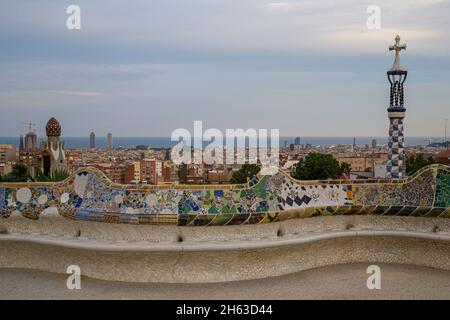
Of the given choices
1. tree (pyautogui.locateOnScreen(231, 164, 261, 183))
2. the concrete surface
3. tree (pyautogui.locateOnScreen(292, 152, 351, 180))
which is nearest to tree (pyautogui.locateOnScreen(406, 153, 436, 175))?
tree (pyautogui.locateOnScreen(292, 152, 351, 180))

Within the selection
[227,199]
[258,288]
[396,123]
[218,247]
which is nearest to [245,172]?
[396,123]

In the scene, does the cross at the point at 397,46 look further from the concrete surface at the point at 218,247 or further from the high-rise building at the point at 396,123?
the concrete surface at the point at 218,247

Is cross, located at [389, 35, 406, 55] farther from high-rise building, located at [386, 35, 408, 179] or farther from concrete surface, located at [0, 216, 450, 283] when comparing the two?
concrete surface, located at [0, 216, 450, 283]

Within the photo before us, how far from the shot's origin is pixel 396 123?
13.7 m

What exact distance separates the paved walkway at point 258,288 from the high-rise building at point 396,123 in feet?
12.3

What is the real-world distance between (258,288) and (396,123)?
6564mm

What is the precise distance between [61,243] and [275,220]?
4.25 metres

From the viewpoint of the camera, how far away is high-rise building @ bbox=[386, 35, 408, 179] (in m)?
13.6

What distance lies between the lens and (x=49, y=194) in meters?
11.4

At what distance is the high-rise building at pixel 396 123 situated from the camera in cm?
1361

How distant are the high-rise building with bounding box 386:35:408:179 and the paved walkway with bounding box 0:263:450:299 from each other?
3.74m

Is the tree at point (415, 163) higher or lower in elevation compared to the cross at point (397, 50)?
lower

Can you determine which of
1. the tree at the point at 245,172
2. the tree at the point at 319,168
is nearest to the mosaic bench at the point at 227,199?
the tree at the point at 319,168
